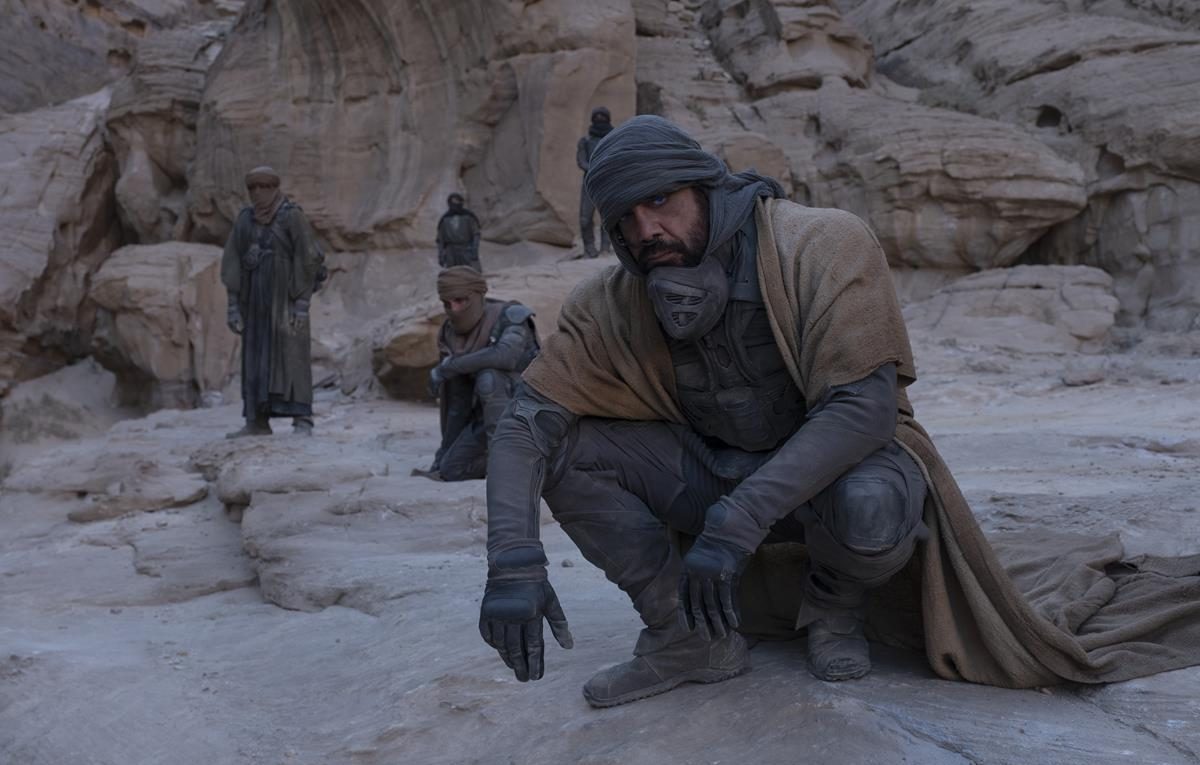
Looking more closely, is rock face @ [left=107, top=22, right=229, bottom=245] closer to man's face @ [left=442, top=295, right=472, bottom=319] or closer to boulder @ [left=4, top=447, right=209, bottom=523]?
boulder @ [left=4, top=447, right=209, bottom=523]

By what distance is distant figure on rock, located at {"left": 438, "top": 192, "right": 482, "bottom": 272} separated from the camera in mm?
13734

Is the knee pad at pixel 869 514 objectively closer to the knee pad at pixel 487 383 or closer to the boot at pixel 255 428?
the knee pad at pixel 487 383

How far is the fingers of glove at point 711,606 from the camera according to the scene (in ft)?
6.45

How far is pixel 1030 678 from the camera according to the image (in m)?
2.15

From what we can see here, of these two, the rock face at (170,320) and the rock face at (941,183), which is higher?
the rock face at (941,183)

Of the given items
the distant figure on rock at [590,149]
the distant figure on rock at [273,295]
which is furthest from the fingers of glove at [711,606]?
the distant figure on rock at [590,149]

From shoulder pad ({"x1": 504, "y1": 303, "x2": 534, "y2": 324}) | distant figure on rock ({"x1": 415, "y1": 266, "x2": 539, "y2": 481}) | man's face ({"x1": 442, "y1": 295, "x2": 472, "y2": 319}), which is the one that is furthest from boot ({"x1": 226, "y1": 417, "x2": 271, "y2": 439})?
shoulder pad ({"x1": 504, "y1": 303, "x2": 534, "y2": 324})

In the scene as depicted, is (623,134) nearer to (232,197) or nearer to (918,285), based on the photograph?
(918,285)

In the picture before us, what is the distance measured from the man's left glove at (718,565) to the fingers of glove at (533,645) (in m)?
0.30

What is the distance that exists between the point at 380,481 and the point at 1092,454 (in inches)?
153

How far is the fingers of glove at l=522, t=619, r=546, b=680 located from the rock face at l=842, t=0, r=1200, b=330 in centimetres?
1320

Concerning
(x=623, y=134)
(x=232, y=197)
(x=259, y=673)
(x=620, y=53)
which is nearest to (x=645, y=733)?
(x=623, y=134)

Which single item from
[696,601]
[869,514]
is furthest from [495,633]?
[869,514]

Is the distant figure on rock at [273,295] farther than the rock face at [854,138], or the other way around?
A: the rock face at [854,138]
